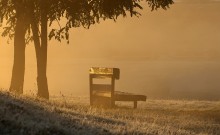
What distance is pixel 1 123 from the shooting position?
540 inches

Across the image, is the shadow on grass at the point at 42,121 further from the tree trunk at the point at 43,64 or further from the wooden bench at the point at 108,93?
the tree trunk at the point at 43,64

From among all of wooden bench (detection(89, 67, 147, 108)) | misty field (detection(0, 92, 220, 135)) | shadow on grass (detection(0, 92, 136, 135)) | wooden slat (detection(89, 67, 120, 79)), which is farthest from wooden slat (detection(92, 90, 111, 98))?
Answer: shadow on grass (detection(0, 92, 136, 135))

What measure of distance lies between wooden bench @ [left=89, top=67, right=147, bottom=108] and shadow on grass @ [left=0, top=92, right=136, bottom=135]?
30.4 ft

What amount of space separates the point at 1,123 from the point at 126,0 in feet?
49.9

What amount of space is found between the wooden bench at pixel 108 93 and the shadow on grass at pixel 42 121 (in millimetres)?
9267

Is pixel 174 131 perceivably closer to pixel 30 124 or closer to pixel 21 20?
pixel 30 124

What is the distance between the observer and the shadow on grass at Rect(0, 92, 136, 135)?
13.8 meters

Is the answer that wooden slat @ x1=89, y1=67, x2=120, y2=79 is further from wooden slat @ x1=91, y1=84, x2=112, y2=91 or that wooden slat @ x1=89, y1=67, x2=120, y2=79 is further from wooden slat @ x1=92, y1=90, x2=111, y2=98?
wooden slat @ x1=92, y1=90, x2=111, y2=98

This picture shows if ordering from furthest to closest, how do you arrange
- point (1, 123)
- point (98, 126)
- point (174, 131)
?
point (174, 131), point (98, 126), point (1, 123)

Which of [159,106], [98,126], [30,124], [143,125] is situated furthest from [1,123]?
[159,106]

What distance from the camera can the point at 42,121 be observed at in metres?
15.3

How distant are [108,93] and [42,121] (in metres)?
13.4

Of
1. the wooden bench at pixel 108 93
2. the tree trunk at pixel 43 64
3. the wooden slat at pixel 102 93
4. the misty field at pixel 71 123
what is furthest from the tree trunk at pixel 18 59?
the misty field at pixel 71 123

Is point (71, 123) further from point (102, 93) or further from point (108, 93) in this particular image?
point (102, 93)
